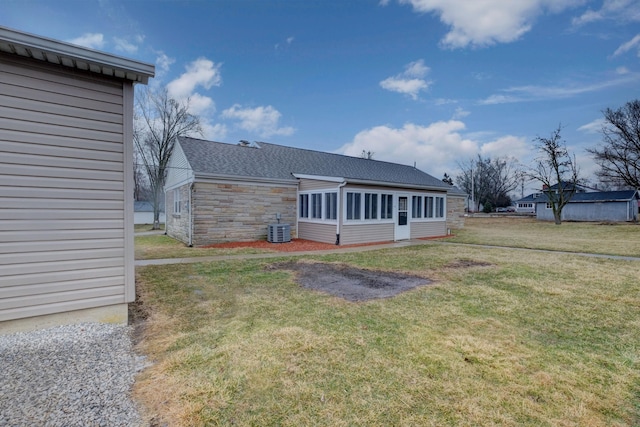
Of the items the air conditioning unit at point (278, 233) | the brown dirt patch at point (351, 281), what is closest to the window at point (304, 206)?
the air conditioning unit at point (278, 233)

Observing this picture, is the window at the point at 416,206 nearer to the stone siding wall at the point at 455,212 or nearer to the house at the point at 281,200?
the house at the point at 281,200

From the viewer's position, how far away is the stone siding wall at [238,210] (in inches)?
464

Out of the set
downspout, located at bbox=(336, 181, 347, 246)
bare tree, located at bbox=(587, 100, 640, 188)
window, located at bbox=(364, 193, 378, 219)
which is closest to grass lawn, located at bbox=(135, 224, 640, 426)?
downspout, located at bbox=(336, 181, 347, 246)

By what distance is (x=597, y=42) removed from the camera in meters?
13.2

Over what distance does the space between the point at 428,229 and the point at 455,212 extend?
25.2 feet

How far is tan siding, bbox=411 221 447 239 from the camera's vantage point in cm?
1463

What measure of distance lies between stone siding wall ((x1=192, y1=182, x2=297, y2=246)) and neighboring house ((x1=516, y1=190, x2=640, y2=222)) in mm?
32211

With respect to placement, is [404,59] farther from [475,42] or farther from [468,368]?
[468,368]

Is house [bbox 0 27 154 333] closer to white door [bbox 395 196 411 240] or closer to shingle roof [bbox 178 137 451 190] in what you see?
shingle roof [bbox 178 137 451 190]

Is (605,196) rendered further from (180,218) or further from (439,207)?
(180,218)

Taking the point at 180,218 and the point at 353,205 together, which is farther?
the point at 180,218

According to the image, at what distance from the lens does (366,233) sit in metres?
12.6

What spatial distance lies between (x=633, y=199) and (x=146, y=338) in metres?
40.6

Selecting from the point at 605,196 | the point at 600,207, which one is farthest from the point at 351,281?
the point at 605,196
